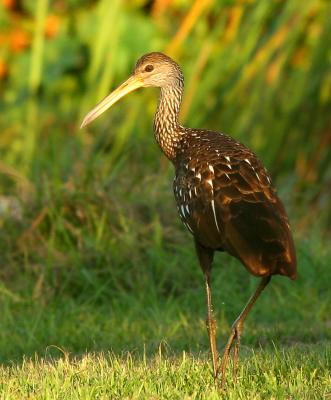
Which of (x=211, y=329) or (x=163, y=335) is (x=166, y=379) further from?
(x=163, y=335)

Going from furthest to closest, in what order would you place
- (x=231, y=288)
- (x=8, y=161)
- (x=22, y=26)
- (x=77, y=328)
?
(x=22, y=26)
(x=8, y=161)
(x=231, y=288)
(x=77, y=328)

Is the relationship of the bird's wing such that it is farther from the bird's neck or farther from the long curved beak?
the long curved beak

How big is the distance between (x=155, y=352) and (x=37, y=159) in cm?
263

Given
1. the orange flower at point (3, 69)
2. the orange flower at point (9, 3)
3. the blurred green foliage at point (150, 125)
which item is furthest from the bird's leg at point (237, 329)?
the orange flower at point (9, 3)

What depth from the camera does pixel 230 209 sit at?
488cm

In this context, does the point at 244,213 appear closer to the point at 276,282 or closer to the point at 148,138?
the point at 276,282

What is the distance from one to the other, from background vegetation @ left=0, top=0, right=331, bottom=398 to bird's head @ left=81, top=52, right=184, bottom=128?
1.22 m

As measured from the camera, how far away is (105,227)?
7.36 meters

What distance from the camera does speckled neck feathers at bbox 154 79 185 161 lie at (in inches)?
230

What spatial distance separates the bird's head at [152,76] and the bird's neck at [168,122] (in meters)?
0.05

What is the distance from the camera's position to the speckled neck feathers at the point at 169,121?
230 inches

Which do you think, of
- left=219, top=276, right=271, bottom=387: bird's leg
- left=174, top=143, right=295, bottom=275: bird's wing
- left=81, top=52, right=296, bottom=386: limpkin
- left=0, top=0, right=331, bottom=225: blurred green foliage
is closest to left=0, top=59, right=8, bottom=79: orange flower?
left=0, top=0, right=331, bottom=225: blurred green foliage

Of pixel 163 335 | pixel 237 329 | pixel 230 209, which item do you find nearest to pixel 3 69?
pixel 163 335

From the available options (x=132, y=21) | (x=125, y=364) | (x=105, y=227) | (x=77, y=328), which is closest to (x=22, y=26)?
(x=132, y=21)
